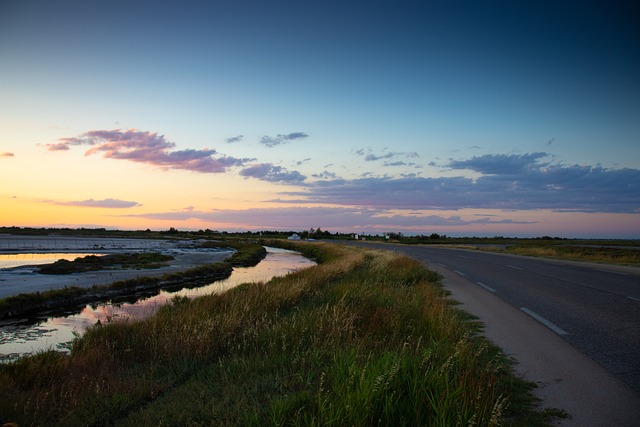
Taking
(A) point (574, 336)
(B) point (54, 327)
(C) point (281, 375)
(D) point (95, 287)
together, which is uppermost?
(A) point (574, 336)

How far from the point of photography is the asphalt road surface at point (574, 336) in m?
5.31

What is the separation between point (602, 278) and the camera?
18.3 meters

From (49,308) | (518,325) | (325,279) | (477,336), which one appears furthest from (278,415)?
(49,308)

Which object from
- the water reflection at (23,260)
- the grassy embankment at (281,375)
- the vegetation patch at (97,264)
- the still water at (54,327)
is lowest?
the still water at (54,327)

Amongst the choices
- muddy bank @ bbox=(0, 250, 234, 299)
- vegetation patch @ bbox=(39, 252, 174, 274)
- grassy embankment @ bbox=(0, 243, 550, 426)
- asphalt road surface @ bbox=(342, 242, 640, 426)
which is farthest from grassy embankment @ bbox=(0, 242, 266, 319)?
asphalt road surface @ bbox=(342, 242, 640, 426)

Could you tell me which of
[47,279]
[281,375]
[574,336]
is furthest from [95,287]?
[574,336]

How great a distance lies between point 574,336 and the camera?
27.6ft

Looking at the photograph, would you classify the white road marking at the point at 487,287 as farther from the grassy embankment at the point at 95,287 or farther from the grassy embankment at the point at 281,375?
the grassy embankment at the point at 95,287

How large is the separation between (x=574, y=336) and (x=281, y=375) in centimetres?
603


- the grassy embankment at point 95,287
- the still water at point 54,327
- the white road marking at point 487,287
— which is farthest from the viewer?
the grassy embankment at point 95,287

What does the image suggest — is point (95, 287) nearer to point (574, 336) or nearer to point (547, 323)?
point (547, 323)

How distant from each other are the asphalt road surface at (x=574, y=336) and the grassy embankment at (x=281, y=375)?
0.54 m

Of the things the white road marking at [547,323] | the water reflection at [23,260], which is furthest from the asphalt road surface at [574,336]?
the water reflection at [23,260]

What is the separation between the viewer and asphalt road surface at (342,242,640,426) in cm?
531
